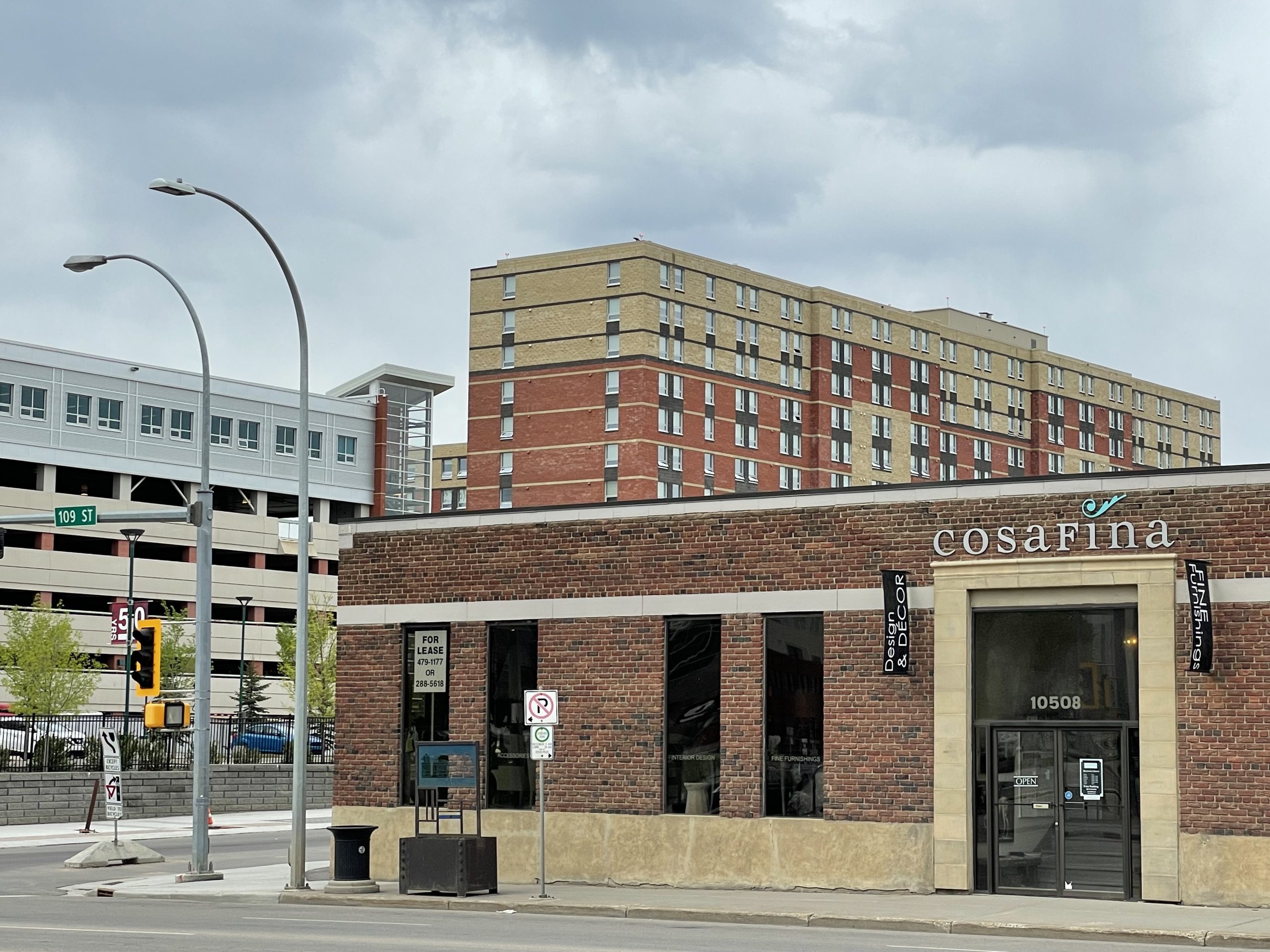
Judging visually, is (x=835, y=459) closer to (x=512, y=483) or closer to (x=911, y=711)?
(x=512, y=483)

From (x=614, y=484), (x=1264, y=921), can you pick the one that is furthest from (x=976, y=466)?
(x=1264, y=921)

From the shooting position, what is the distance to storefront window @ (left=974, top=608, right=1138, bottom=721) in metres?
23.3

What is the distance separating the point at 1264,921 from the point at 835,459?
106 m

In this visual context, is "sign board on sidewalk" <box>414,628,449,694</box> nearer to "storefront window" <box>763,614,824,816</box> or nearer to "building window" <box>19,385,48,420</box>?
"storefront window" <box>763,614,824,816</box>

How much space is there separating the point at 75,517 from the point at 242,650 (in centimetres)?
6297

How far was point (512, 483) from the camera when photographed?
118312mm

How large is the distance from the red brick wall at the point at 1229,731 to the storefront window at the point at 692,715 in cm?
683

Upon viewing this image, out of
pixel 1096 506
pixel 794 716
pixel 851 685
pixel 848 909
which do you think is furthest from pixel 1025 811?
pixel 1096 506

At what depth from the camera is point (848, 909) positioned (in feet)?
71.3

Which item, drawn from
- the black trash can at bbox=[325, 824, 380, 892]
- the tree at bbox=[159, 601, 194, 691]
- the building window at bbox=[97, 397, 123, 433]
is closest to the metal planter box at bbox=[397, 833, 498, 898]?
the black trash can at bbox=[325, 824, 380, 892]

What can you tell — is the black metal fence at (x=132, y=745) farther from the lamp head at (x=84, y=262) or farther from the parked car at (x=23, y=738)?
the lamp head at (x=84, y=262)

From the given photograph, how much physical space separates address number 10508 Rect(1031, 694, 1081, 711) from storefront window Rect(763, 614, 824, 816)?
3.04m

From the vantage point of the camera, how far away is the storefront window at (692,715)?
25.9 metres

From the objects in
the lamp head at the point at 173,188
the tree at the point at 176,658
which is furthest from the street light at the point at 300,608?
the tree at the point at 176,658
